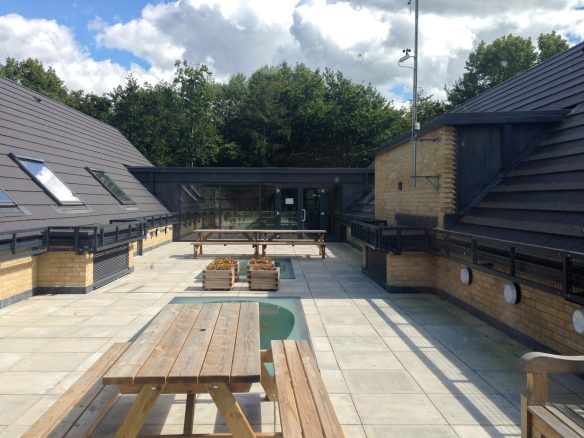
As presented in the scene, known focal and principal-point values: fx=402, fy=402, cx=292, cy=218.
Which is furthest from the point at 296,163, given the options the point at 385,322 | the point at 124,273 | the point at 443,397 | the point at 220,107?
the point at 443,397

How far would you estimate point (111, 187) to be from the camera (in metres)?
16.7

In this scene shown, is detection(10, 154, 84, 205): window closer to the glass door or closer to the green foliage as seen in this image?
the glass door

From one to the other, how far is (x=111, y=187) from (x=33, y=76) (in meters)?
36.6

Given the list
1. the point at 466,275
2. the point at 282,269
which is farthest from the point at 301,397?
the point at 282,269

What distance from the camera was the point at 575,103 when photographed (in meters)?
8.90

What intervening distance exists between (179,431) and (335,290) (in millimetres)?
6858

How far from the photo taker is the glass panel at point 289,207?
2330 cm

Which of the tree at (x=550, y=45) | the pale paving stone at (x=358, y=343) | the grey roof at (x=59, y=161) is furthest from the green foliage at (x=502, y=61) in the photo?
the pale paving stone at (x=358, y=343)

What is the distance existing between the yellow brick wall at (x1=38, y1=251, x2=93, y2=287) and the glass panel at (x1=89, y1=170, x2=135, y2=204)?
6808mm

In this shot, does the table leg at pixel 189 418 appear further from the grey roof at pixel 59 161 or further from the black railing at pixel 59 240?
the grey roof at pixel 59 161

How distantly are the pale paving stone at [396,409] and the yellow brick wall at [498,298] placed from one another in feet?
7.90

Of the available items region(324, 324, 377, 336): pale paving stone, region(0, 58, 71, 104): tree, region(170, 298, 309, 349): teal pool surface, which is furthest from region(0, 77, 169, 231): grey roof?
region(0, 58, 71, 104): tree

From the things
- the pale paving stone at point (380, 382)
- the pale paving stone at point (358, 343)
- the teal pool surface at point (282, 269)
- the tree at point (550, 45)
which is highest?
the tree at point (550, 45)

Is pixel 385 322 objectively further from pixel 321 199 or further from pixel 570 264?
pixel 321 199
